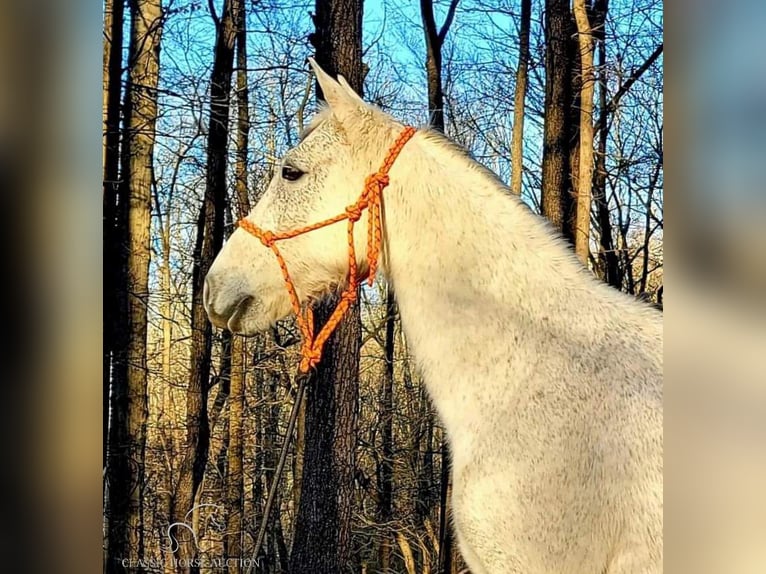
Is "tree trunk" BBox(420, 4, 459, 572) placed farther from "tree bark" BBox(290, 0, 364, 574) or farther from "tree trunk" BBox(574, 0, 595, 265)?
"tree trunk" BBox(574, 0, 595, 265)

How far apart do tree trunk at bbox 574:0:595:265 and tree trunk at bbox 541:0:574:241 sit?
0.03m

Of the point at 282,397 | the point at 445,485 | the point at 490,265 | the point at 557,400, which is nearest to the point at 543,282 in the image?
the point at 490,265

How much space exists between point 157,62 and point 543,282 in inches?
43.8

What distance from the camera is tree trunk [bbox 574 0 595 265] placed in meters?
1.68

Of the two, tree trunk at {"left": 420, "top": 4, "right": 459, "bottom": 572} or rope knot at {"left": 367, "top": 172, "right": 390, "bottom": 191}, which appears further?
tree trunk at {"left": 420, "top": 4, "right": 459, "bottom": 572}

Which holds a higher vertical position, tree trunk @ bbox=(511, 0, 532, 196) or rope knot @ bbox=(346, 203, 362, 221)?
tree trunk @ bbox=(511, 0, 532, 196)

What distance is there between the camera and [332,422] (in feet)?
5.63

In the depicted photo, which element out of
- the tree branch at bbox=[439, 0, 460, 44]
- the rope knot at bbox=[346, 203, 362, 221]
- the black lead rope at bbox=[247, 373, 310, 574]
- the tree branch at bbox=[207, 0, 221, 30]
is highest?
the tree branch at bbox=[207, 0, 221, 30]

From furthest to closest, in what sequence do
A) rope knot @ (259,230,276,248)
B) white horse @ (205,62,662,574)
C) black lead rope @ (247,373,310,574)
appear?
black lead rope @ (247,373,310,574)
rope knot @ (259,230,276,248)
white horse @ (205,62,662,574)

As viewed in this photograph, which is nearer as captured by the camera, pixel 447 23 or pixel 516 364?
pixel 516 364

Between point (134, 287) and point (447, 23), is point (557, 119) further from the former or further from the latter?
point (134, 287)

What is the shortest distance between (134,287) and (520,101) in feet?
3.55

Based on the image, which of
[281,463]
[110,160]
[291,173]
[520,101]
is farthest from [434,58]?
[281,463]

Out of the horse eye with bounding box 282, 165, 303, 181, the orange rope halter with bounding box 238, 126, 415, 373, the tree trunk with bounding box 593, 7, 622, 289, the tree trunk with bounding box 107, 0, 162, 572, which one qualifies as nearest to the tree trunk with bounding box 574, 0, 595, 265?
the tree trunk with bounding box 593, 7, 622, 289
